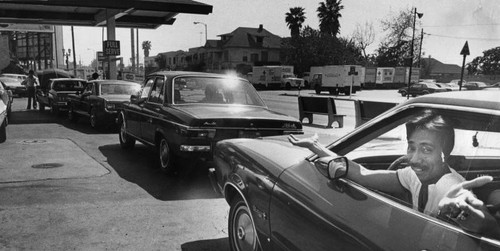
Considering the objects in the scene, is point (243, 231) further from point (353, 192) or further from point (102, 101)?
point (102, 101)

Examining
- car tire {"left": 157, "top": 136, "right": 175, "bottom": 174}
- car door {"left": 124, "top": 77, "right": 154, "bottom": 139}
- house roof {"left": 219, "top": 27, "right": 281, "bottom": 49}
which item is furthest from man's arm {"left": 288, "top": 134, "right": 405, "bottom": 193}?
house roof {"left": 219, "top": 27, "right": 281, "bottom": 49}

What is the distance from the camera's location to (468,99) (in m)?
1.99

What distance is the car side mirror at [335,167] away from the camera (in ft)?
7.30

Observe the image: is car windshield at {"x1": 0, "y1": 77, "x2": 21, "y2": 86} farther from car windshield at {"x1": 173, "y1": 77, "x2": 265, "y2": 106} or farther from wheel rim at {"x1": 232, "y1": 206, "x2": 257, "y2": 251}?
wheel rim at {"x1": 232, "y1": 206, "x2": 257, "y2": 251}

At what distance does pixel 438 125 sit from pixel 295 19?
251 feet

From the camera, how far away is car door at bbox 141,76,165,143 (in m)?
7.15

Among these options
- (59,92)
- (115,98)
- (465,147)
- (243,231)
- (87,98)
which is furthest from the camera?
(59,92)

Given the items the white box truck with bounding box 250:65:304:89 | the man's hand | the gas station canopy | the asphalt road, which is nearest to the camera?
the man's hand

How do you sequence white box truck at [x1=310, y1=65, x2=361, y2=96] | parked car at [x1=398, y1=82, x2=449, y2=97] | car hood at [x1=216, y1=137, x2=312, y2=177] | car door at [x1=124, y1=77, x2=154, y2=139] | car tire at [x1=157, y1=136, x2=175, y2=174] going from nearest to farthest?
car hood at [x1=216, y1=137, x2=312, y2=177] < car tire at [x1=157, y1=136, x2=175, y2=174] < car door at [x1=124, y1=77, x2=154, y2=139] < parked car at [x1=398, y1=82, x2=449, y2=97] < white box truck at [x1=310, y1=65, x2=361, y2=96]

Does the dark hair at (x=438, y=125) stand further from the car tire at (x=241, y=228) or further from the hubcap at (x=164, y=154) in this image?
the hubcap at (x=164, y=154)

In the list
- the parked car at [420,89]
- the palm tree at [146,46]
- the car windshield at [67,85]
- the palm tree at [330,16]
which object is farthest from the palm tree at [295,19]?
the palm tree at [146,46]

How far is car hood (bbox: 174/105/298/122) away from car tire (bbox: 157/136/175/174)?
Answer: 0.67 m

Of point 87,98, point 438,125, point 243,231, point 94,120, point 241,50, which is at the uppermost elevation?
point 241,50

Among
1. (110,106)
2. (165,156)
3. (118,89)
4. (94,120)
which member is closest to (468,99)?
(165,156)
